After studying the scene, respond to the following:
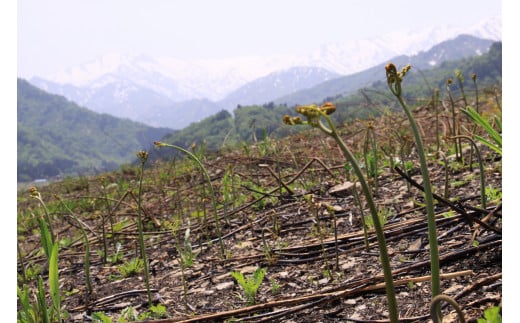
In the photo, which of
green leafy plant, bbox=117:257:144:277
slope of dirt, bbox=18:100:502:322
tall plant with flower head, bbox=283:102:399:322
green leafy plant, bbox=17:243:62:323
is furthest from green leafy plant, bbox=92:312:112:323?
tall plant with flower head, bbox=283:102:399:322

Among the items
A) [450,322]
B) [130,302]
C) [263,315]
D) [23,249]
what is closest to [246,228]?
[130,302]

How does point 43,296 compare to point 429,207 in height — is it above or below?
below

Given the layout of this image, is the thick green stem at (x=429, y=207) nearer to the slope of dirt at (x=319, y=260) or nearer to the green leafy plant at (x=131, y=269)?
the slope of dirt at (x=319, y=260)

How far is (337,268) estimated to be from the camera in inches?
107

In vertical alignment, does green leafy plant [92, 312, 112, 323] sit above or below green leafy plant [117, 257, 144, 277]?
above

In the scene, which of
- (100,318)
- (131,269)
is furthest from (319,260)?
(131,269)

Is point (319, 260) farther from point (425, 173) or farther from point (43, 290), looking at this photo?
point (425, 173)

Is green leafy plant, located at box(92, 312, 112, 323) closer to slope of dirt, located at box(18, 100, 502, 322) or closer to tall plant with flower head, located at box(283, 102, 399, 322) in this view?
slope of dirt, located at box(18, 100, 502, 322)

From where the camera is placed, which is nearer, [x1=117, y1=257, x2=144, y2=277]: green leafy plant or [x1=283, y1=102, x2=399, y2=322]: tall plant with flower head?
[x1=283, y1=102, x2=399, y2=322]: tall plant with flower head

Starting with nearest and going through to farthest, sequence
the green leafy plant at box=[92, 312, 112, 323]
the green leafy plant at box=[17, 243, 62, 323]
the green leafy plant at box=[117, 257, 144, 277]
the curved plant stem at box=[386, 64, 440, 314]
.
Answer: the curved plant stem at box=[386, 64, 440, 314]
the green leafy plant at box=[17, 243, 62, 323]
the green leafy plant at box=[92, 312, 112, 323]
the green leafy plant at box=[117, 257, 144, 277]

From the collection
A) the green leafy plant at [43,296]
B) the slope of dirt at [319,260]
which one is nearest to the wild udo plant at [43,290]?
the green leafy plant at [43,296]

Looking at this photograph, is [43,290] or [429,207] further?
[43,290]

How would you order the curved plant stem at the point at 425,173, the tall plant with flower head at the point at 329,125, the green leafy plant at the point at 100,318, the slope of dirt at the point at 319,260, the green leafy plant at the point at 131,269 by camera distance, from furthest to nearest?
the green leafy plant at the point at 131,269, the green leafy plant at the point at 100,318, the slope of dirt at the point at 319,260, the curved plant stem at the point at 425,173, the tall plant with flower head at the point at 329,125

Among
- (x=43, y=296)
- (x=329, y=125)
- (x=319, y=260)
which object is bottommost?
(x=319, y=260)
